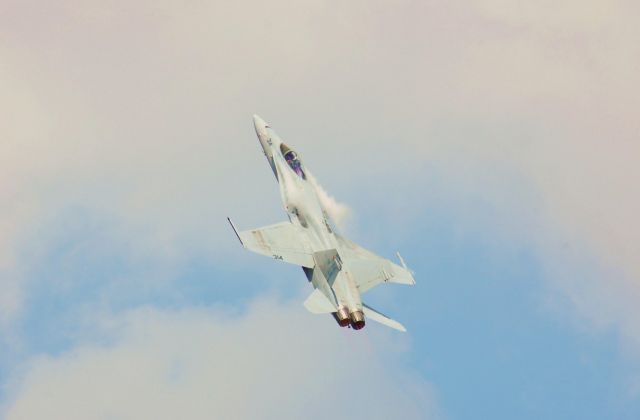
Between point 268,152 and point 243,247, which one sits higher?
point 268,152

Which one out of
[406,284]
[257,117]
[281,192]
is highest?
[257,117]

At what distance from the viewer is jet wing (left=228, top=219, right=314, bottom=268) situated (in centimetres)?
9212

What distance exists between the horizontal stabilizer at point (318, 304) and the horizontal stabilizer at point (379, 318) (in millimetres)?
2879

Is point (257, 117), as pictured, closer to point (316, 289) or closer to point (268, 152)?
point (268, 152)

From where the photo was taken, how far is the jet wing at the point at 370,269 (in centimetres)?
9138

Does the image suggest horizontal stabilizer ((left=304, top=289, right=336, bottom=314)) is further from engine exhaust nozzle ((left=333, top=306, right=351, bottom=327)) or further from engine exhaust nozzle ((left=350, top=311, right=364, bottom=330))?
engine exhaust nozzle ((left=350, top=311, right=364, bottom=330))

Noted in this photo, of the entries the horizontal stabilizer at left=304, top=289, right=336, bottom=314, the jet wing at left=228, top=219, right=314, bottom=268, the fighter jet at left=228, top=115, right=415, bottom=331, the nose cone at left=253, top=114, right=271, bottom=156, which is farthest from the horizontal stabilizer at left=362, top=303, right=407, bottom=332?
the nose cone at left=253, top=114, right=271, bottom=156

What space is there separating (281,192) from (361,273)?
1476cm

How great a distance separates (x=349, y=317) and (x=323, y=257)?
246 inches

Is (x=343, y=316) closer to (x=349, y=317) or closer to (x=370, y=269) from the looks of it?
(x=349, y=317)

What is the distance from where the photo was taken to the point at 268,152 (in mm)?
109812

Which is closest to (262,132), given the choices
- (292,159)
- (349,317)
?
(292,159)

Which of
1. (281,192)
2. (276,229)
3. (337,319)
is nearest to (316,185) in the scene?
(281,192)

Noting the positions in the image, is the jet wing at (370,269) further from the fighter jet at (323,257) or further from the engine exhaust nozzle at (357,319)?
the engine exhaust nozzle at (357,319)
